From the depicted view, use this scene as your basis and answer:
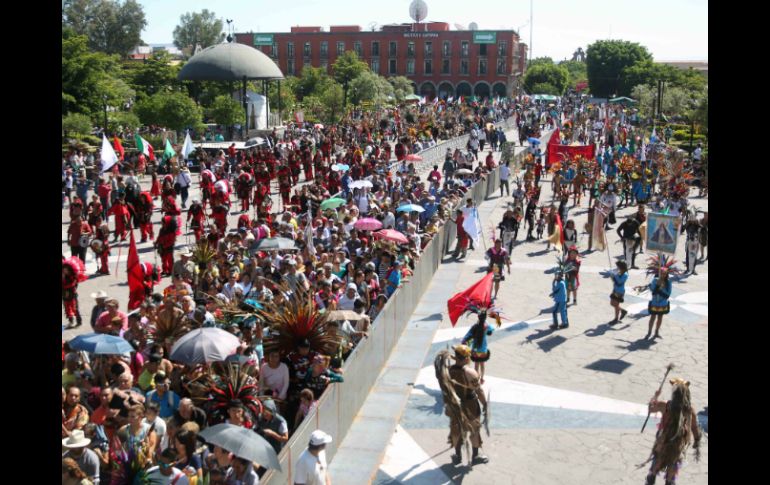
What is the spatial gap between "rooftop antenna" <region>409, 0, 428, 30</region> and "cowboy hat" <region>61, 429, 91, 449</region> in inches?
4257

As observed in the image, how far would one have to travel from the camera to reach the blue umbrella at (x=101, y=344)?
920 cm

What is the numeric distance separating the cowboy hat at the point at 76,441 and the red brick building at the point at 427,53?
3974 inches

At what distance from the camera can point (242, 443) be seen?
270 inches

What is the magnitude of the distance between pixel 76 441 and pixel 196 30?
5757 inches

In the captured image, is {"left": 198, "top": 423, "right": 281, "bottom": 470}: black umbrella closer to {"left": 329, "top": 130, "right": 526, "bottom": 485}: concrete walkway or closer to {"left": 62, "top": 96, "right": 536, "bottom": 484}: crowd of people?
{"left": 62, "top": 96, "right": 536, "bottom": 484}: crowd of people

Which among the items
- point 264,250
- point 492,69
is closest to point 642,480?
point 264,250

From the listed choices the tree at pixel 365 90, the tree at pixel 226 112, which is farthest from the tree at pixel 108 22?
the tree at pixel 226 112

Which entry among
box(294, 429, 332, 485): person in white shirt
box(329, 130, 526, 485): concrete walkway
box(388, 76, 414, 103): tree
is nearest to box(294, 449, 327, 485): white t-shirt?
box(294, 429, 332, 485): person in white shirt

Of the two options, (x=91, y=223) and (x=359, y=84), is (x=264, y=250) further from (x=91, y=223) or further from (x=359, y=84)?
(x=359, y=84)

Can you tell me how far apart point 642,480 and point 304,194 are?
1444 centimetres

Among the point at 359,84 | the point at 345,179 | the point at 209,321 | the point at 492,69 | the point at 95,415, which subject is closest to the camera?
the point at 95,415

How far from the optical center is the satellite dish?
11025cm

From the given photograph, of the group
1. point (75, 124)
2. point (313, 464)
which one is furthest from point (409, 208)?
point (75, 124)
